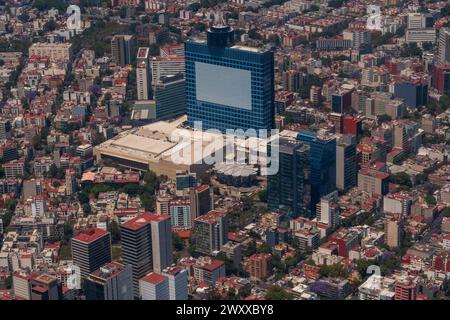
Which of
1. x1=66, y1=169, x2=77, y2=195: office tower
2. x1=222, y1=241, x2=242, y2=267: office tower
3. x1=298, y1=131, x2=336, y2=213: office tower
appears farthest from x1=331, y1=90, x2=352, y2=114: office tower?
x1=222, y1=241, x2=242, y2=267: office tower

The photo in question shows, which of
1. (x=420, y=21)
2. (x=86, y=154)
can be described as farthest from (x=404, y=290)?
(x=420, y=21)

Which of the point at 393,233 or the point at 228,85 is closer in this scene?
the point at 393,233

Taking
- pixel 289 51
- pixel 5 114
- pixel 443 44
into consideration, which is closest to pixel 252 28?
pixel 289 51

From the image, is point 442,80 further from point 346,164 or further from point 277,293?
point 277,293

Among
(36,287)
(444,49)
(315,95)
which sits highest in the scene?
(444,49)
